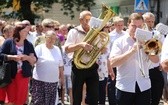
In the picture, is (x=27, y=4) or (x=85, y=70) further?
(x=27, y=4)

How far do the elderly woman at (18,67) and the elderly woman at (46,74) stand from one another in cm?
46

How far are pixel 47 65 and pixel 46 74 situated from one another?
0.51 feet

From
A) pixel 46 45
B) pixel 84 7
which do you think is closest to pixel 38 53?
pixel 46 45

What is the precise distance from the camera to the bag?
7.41 meters

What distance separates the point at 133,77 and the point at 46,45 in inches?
96.8

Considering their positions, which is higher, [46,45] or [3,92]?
[46,45]

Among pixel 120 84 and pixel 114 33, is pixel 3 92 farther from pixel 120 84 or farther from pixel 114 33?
pixel 114 33

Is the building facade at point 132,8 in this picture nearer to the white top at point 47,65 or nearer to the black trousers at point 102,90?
the black trousers at point 102,90

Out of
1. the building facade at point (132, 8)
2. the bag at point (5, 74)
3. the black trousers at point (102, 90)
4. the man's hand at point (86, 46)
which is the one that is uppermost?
the building facade at point (132, 8)

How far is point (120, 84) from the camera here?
6441 millimetres

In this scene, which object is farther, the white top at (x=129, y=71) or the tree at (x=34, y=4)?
the tree at (x=34, y=4)

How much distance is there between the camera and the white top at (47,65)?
814cm

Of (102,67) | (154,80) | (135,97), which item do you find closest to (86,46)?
(135,97)

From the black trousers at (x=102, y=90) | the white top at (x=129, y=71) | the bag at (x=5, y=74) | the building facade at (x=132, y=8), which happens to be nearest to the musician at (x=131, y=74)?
the white top at (x=129, y=71)
